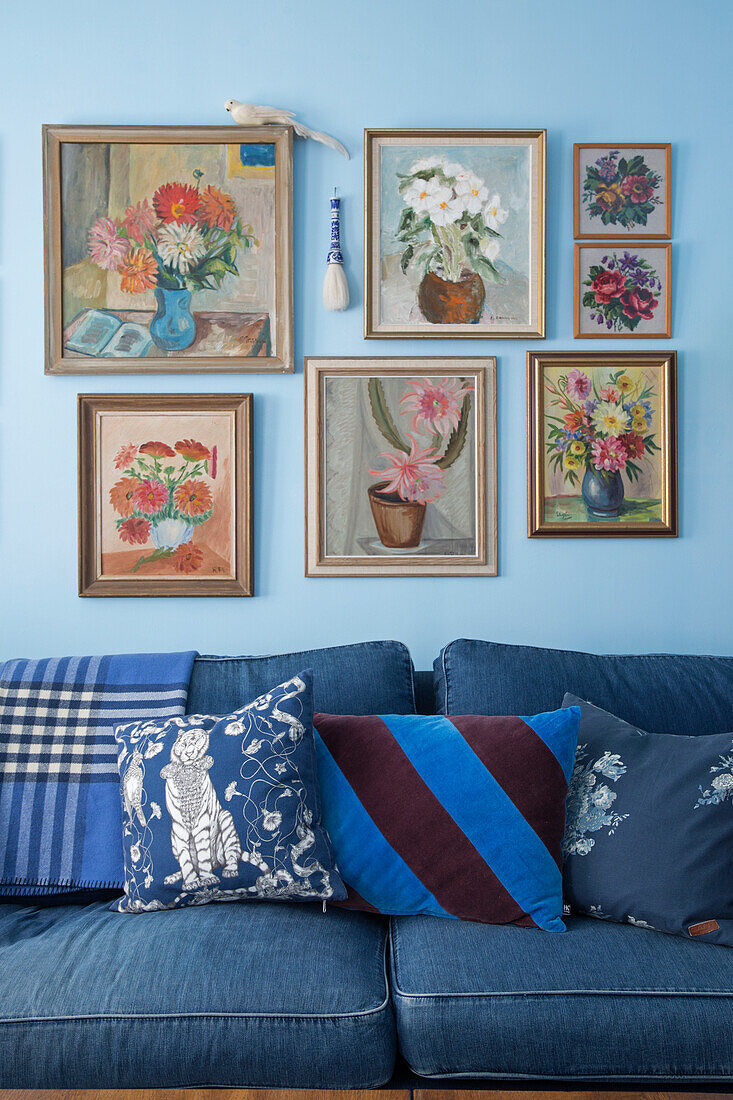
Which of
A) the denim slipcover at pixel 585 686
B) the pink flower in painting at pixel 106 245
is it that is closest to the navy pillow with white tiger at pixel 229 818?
the denim slipcover at pixel 585 686

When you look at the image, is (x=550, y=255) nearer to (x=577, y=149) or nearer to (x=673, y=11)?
(x=577, y=149)

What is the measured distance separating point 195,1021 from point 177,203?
5.98 ft

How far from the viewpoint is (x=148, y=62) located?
1.99 m

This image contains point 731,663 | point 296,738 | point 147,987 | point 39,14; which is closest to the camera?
point 147,987

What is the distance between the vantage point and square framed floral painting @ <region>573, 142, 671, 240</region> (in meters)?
2.01

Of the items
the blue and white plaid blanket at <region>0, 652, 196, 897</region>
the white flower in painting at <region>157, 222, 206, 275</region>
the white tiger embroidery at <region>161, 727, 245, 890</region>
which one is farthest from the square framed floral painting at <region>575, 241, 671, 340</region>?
the white tiger embroidery at <region>161, 727, 245, 890</region>

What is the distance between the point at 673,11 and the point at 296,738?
2062 mm

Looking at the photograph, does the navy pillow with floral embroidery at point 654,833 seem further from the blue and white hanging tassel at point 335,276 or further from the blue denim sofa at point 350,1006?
the blue and white hanging tassel at point 335,276

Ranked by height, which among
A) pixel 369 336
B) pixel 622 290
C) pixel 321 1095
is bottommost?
pixel 321 1095

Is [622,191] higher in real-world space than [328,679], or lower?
higher

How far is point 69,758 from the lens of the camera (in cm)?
163

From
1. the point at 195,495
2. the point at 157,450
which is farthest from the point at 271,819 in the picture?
the point at 157,450

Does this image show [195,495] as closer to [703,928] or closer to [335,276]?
[335,276]

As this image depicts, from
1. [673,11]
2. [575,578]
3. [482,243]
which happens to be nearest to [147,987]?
[575,578]
